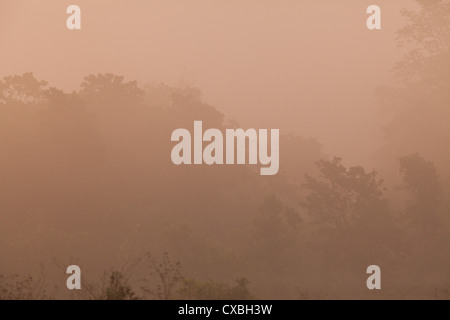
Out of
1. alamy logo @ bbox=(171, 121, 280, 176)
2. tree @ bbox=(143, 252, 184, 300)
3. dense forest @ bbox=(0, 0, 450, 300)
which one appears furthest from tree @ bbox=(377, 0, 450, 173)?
tree @ bbox=(143, 252, 184, 300)

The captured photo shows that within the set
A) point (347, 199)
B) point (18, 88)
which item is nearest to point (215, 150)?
point (347, 199)

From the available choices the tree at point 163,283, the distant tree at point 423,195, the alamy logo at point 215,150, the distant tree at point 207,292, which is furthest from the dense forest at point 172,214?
the distant tree at point 207,292

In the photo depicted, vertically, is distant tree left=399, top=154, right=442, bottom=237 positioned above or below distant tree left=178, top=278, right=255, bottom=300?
above

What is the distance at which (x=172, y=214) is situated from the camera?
37281 millimetres

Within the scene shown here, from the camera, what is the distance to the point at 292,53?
395 feet

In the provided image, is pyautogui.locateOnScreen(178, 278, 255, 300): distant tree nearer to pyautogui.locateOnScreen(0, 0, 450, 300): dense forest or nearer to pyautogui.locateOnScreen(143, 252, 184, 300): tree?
pyautogui.locateOnScreen(143, 252, 184, 300): tree

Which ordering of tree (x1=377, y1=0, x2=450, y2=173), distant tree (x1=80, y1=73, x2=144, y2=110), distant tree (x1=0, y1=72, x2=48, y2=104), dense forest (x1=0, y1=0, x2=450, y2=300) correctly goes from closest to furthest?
1. dense forest (x1=0, y1=0, x2=450, y2=300)
2. distant tree (x1=0, y1=72, x2=48, y2=104)
3. distant tree (x1=80, y1=73, x2=144, y2=110)
4. tree (x1=377, y1=0, x2=450, y2=173)

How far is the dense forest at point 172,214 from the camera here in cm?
3073

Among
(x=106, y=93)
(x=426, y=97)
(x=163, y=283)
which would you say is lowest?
(x=163, y=283)

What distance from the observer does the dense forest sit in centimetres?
3073

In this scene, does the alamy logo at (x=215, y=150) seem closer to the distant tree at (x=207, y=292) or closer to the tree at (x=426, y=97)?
the tree at (x=426, y=97)

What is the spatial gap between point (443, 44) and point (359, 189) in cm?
2713

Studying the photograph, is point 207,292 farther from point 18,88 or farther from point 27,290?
point 18,88

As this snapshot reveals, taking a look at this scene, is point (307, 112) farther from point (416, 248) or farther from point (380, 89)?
point (416, 248)
